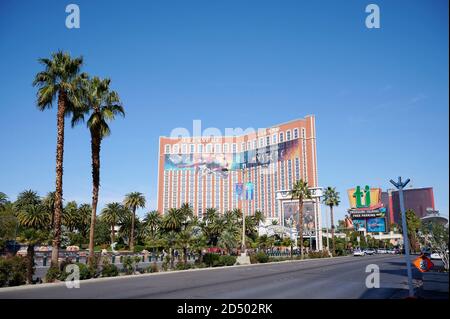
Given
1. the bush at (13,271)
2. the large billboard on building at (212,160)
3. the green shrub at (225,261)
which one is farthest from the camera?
the large billboard on building at (212,160)

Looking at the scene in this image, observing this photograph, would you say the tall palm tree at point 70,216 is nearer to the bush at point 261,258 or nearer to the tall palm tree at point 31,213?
the tall palm tree at point 31,213

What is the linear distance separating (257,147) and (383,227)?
85.2m

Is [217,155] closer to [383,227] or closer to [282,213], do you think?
[282,213]

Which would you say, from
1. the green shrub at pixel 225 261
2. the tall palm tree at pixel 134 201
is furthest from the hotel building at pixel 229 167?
the green shrub at pixel 225 261

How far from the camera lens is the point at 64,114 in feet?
81.0

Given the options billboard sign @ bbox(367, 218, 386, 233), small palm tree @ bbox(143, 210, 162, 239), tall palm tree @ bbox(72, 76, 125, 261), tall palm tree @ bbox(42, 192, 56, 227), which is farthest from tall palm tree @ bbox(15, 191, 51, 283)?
billboard sign @ bbox(367, 218, 386, 233)

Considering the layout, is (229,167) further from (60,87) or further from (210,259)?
(60,87)

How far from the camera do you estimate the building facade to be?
519 feet

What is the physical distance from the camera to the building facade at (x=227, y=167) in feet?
519

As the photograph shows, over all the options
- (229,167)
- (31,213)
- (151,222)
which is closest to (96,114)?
(31,213)

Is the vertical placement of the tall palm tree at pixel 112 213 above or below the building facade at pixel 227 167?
below

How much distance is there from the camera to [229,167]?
188 meters

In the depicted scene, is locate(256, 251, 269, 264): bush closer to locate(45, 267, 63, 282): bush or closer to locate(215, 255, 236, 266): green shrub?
locate(215, 255, 236, 266): green shrub

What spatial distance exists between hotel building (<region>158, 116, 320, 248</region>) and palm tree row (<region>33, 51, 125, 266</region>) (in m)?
127
